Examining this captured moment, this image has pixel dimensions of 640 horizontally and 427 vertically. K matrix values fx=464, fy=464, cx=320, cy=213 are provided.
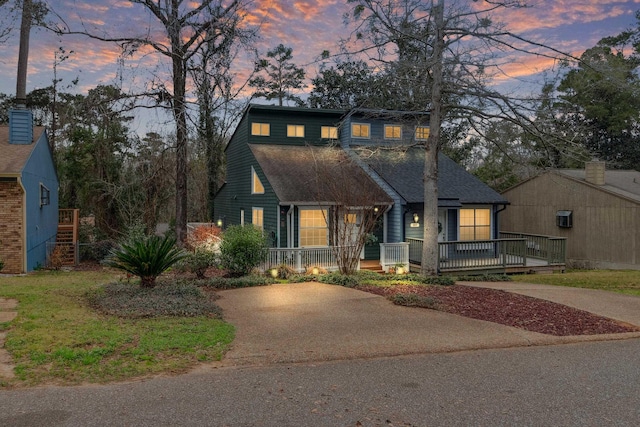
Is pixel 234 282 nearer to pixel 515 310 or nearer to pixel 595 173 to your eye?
pixel 515 310

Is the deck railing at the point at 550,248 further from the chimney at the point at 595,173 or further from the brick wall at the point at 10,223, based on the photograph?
the brick wall at the point at 10,223

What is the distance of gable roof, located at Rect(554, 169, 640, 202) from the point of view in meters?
21.5

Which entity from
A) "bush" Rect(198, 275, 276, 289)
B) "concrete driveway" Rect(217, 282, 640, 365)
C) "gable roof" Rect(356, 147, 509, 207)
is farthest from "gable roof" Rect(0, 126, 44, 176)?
"gable roof" Rect(356, 147, 509, 207)

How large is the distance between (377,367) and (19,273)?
14.2m

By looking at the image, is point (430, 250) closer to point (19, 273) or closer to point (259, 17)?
point (259, 17)

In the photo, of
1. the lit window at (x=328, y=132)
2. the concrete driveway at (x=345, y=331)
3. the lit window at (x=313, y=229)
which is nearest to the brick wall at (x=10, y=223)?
the concrete driveway at (x=345, y=331)

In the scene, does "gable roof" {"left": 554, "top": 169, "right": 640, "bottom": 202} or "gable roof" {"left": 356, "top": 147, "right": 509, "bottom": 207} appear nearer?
"gable roof" {"left": 356, "top": 147, "right": 509, "bottom": 207}

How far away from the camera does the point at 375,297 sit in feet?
35.6

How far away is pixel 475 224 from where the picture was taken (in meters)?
19.7

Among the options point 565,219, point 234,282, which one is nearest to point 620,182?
point 565,219

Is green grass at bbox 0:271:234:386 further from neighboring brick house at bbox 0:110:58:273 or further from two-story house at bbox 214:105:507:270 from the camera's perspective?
two-story house at bbox 214:105:507:270

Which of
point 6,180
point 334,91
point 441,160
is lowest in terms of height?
point 6,180

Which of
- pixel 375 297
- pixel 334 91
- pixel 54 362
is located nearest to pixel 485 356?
pixel 375 297

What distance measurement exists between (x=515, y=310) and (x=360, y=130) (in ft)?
43.2
